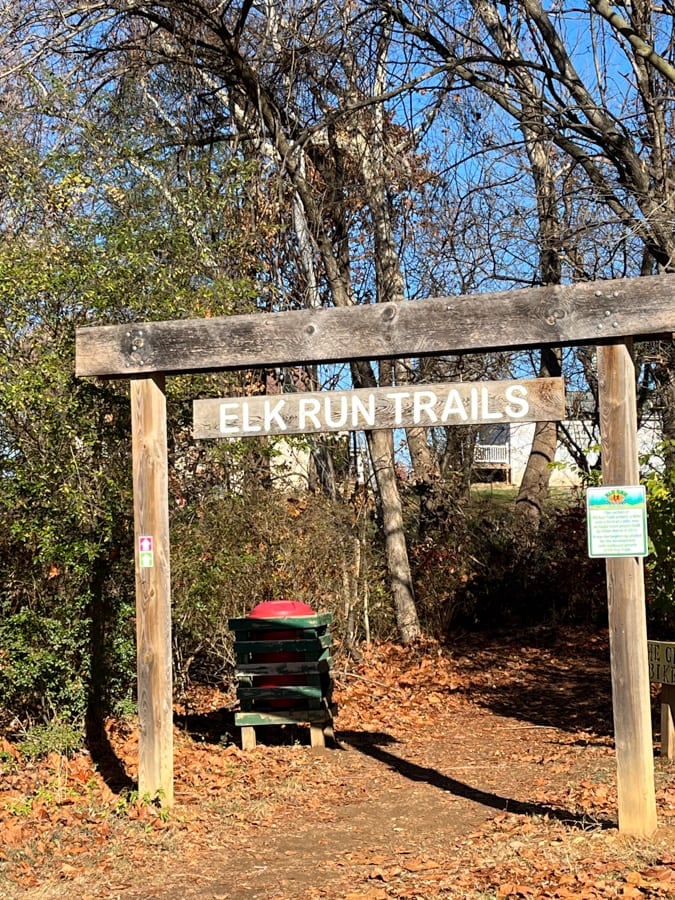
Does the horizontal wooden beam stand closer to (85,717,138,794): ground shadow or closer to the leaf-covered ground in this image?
the leaf-covered ground

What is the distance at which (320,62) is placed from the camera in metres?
14.7

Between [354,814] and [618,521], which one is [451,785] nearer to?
[354,814]

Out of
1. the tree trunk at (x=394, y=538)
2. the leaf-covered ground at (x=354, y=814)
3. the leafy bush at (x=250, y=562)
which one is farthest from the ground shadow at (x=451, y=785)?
the tree trunk at (x=394, y=538)

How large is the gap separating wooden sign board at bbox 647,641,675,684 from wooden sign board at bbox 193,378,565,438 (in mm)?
2419

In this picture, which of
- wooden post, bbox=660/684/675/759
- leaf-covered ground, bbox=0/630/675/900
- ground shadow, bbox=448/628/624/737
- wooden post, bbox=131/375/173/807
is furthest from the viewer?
ground shadow, bbox=448/628/624/737

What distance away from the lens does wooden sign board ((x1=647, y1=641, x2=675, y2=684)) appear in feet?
26.0

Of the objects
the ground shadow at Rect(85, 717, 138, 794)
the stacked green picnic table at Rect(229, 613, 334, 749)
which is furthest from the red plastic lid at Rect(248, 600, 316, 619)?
the ground shadow at Rect(85, 717, 138, 794)

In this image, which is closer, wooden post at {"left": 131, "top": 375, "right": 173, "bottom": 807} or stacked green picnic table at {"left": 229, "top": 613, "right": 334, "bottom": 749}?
wooden post at {"left": 131, "top": 375, "right": 173, "bottom": 807}

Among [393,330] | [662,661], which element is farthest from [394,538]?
[393,330]

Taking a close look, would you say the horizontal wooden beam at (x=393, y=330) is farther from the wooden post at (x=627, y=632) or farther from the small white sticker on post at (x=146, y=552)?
the small white sticker on post at (x=146, y=552)

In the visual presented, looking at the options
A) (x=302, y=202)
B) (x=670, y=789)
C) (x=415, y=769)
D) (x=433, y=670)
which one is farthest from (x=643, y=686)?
(x=302, y=202)

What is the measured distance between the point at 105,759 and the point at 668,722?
172 inches

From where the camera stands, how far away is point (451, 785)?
317 inches

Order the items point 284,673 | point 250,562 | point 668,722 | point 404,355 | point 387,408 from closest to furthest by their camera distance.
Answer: point 404,355
point 387,408
point 668,722
point 284,673
point 250,562
